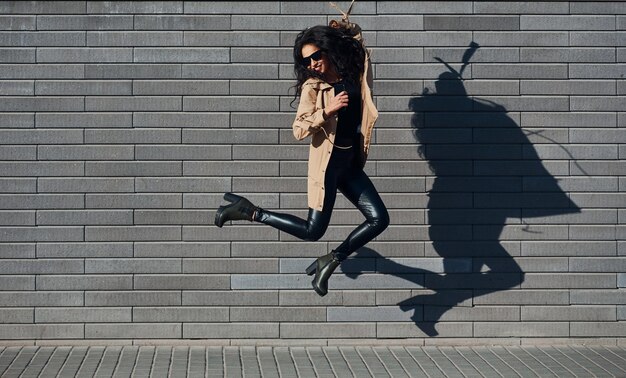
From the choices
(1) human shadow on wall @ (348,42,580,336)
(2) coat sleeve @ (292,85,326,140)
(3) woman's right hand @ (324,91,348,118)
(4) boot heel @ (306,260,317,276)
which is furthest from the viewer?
(1) human shadow on wall @ (348,42,580,336)

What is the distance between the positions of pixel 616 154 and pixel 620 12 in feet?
3.61

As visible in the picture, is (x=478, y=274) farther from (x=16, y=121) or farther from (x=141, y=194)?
(x=16, y=121)

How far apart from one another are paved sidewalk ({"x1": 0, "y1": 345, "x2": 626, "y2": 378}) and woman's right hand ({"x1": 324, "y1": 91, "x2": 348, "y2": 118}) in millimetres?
1787

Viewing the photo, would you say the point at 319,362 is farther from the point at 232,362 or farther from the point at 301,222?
the point at 301,222

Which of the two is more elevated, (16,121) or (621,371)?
(16,121)

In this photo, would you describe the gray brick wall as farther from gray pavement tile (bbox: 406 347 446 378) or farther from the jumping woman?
the jumping woman

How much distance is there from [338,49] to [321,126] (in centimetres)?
54

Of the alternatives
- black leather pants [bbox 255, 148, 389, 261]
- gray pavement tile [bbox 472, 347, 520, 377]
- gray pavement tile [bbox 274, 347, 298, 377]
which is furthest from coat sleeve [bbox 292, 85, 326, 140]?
gray pavement tile [bbox 472, 347, 520, 377]

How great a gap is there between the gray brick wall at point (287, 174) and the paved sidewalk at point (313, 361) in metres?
0.16

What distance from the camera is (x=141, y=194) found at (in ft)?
28.2

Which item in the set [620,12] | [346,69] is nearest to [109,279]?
[346,69]

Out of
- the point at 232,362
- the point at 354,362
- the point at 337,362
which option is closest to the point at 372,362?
the point at 354,362

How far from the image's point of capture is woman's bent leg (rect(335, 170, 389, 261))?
771cm

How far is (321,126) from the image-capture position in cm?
760
